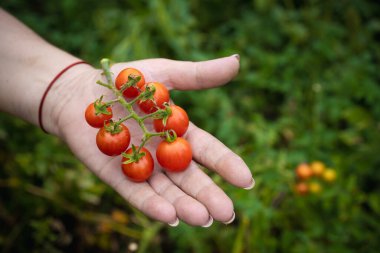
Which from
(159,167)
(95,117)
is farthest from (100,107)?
(159,167)

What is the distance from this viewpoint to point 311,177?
10.3ft

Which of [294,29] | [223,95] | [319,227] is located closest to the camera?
[319,227]

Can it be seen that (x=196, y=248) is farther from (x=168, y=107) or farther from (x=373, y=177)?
(x=373, y=177)

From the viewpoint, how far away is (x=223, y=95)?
3.65 m

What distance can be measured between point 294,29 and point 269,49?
441mm

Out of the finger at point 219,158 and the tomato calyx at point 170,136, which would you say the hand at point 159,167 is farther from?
the tomato calyx at point 170,136

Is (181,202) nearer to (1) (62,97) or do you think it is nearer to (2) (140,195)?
(2) (140,195)

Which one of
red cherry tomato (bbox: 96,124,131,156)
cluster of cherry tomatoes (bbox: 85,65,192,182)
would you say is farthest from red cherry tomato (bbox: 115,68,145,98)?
red cherry tomato (bbox: 96,124,131,156)

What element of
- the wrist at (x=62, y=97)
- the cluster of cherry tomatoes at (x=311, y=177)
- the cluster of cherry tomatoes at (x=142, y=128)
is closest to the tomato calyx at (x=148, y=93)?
the cluster of cherry tomatoes at (x=142, y=128)

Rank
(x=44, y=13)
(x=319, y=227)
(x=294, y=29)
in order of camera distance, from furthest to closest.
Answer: (x=44, y=13) < (x=294, y=29) < (x=319, y=227)

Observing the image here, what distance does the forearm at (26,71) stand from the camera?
8.88ft

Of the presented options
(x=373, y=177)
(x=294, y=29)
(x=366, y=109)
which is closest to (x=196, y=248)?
(x=373, y=177)

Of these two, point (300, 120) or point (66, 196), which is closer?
point (66, 196)

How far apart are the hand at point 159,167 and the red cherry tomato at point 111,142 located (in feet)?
0.57
